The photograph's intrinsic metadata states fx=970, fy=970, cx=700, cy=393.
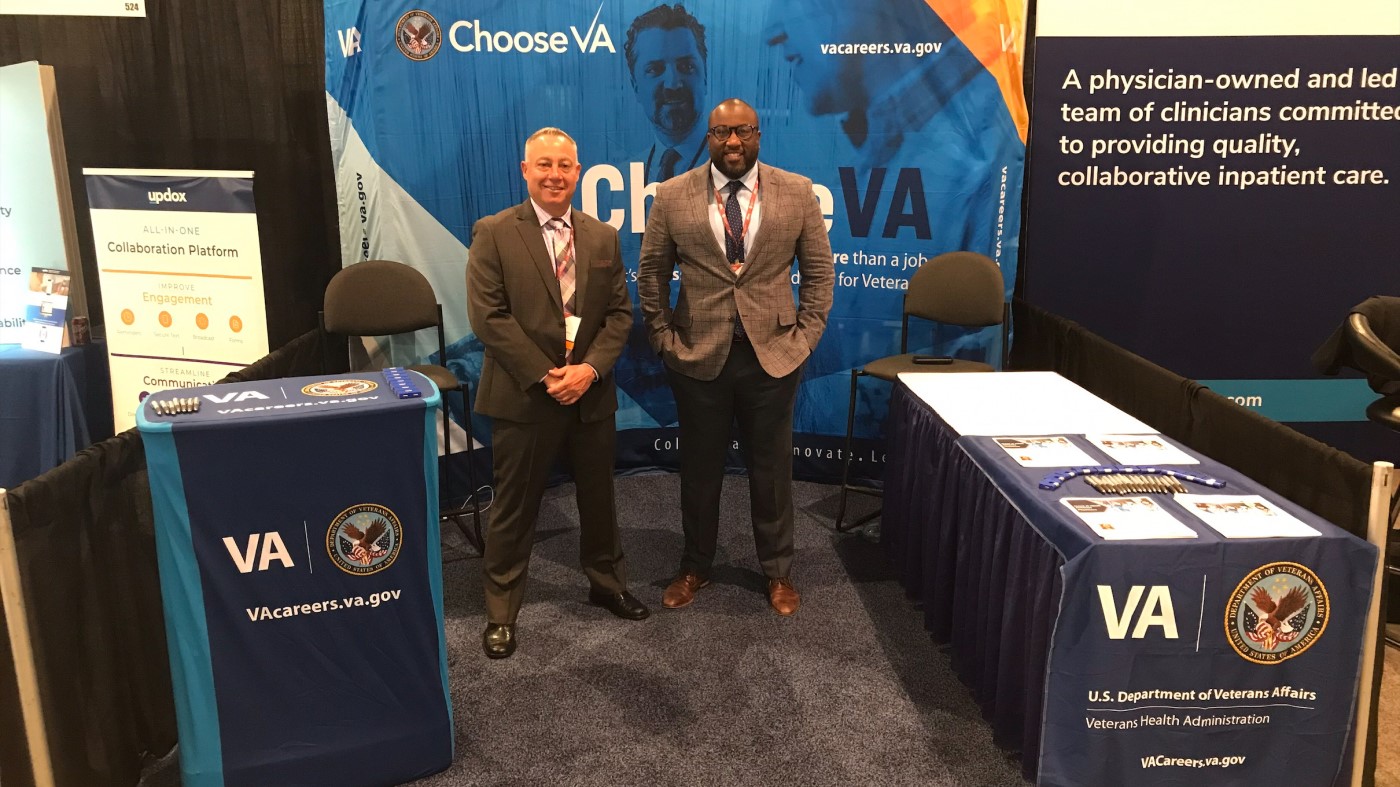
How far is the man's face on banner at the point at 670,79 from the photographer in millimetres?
4148

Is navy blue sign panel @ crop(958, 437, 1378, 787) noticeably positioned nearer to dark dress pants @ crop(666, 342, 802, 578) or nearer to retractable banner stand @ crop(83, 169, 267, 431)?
dark dress pants @ crop(666, 342, 802, 578)

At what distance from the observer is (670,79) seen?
4.19m

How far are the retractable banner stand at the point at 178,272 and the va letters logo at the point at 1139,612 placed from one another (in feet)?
11.2

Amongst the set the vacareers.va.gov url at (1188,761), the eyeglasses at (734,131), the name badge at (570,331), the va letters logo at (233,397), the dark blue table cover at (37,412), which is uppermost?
the eyeglasses at (734,131)

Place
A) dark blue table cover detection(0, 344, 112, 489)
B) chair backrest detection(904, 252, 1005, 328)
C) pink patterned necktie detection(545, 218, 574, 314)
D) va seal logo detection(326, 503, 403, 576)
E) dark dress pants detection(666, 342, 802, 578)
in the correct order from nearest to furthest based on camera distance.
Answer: va seal logo detection(326, 503, 403, 576), pink patterned necktie detection(545, 218, 574, 314), dark dress pants detection(666, 342, 802, 578), chair backrest detection(904, 252, 1005, 328), dark blue table cover detection(0, 344, 112, 489)

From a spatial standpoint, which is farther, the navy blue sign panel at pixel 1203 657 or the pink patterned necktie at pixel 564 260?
the pink patterned necktie at pixel 564 260

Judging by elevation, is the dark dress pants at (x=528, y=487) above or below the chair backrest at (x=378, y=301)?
below

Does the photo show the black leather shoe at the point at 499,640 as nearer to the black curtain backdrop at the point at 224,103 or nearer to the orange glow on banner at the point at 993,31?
the black curtain backdrop at the point at 224,103

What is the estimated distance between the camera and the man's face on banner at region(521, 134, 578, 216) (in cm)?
280

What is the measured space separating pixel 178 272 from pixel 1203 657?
3971mm

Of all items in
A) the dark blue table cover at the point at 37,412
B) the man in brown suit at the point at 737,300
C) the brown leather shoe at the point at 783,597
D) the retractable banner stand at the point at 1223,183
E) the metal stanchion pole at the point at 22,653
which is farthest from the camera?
the retractable banner stand at the point at 1223,183

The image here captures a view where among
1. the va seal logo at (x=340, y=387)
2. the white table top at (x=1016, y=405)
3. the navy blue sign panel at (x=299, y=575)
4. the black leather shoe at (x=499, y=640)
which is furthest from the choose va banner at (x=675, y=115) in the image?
the navy blue sign panel at (x=299, y=575)

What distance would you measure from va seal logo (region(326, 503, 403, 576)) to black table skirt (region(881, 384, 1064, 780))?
1474mm

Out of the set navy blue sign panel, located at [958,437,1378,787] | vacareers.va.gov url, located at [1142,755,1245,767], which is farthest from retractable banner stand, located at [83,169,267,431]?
vacareers.va.gov url, located at [1142,755,1245,767]
